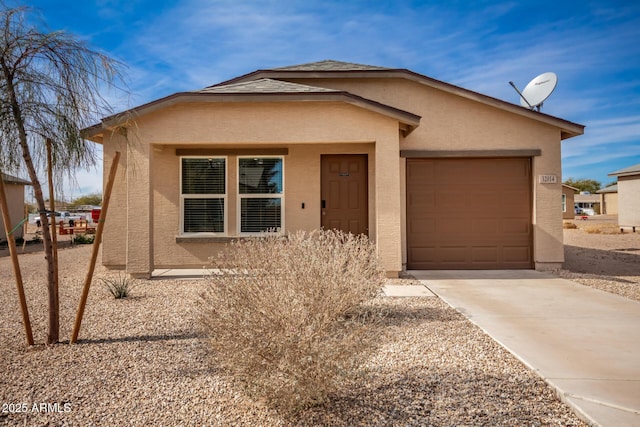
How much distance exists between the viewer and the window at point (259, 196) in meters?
9.36

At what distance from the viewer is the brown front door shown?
952cm

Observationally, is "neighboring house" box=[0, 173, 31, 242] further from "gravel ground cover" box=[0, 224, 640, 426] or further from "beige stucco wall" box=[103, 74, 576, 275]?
"gravel ground cover" box=[0, 224, 640, 426]

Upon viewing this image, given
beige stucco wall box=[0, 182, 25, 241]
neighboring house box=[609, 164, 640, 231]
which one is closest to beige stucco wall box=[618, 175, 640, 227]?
neighboring house box=[609, 164, 640, 231]

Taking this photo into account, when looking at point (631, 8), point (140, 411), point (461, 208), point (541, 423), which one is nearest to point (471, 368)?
point (541, 423)

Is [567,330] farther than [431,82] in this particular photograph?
No

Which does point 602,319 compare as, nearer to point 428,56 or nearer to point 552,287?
point 552,287

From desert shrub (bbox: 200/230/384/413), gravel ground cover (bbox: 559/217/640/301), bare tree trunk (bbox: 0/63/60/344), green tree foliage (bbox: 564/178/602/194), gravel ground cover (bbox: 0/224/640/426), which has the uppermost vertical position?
green tree foliage (bbox: 564/178/602/194)

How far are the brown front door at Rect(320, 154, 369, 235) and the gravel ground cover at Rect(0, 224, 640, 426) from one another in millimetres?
4287

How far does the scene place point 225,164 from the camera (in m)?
9.36

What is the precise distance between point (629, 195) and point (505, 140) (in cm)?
1901

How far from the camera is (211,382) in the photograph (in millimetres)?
3336

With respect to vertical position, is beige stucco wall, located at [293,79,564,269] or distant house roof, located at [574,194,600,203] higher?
distant house roof, located at [574,194,600,203]

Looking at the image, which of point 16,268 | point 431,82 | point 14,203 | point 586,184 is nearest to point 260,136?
point 431,82

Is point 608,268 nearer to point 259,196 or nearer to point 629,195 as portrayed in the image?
point 259,196
